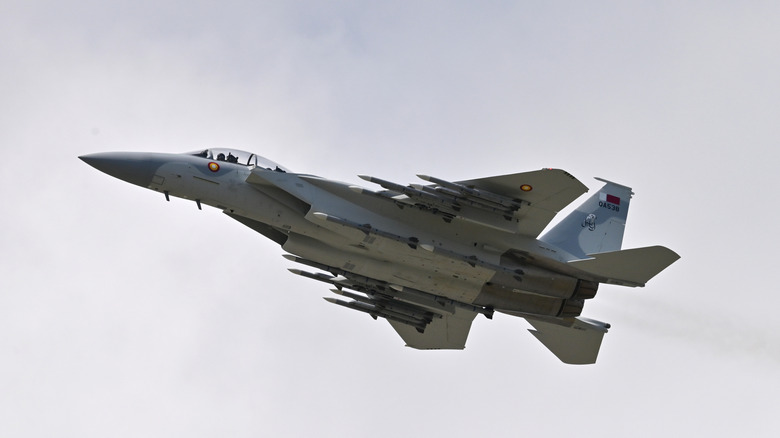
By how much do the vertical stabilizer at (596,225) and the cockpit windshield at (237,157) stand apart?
7.19 m

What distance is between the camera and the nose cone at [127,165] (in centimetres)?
2036

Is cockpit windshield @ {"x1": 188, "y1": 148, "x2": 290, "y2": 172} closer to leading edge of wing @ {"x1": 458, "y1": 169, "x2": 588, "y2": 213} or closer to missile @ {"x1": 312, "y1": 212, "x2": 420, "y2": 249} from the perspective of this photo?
missile @ {"x1": 312, "y1": 212, "x2": 420, "y2": 249}

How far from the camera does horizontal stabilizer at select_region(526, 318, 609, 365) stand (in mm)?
24312

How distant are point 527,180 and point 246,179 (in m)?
5.98

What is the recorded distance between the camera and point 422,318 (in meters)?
25.0

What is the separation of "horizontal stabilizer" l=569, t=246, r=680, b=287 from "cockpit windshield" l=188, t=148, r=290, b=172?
23.3ft

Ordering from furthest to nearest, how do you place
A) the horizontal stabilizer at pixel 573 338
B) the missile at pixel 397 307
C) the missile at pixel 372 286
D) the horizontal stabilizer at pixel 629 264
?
1. the missile at pixel 397 307
2. the horizontal stabilizer at pixel 573 338
3. the missile at pixel 372 286
4. the horizontal stabilizer at pixel 629 264

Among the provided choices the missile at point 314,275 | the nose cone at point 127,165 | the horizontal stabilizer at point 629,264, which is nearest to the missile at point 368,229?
the missile at point 314,275

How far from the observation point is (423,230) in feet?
70.3

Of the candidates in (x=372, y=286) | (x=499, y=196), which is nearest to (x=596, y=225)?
(x=499, y=196)

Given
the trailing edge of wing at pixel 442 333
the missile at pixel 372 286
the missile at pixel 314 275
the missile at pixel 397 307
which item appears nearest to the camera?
the missile at pixel 372 286

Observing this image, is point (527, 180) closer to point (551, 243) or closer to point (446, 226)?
point (446, 226)

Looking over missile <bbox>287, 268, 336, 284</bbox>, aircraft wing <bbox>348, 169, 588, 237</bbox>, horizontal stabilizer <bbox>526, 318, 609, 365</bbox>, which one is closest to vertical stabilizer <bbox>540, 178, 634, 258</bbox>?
horizontal stabilizer <bbox>526, 318, 609, 365</bbox>

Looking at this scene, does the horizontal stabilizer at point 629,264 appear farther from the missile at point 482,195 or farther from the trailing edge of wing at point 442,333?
the trailing edge of wing at point 442,333
